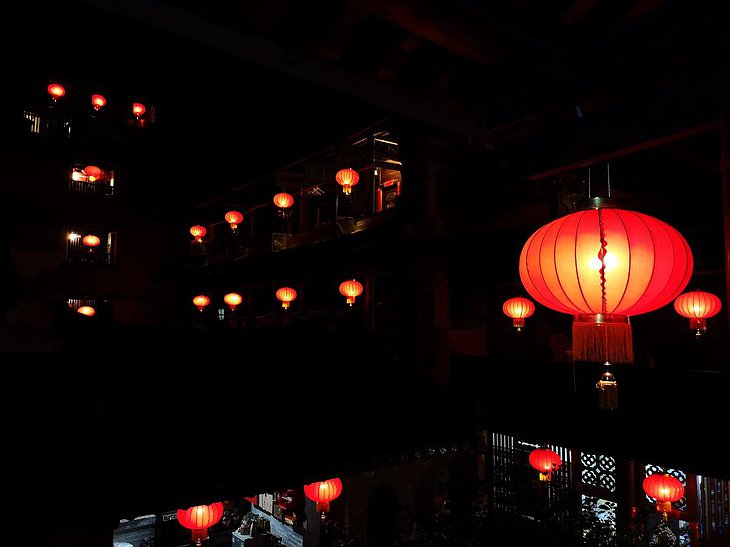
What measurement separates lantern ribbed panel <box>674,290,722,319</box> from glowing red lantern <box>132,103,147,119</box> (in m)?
18.4

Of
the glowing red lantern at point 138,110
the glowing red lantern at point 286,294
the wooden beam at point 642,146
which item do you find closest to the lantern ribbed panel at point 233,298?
the glowing red lantern at point 286,294

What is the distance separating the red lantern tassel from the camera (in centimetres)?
368

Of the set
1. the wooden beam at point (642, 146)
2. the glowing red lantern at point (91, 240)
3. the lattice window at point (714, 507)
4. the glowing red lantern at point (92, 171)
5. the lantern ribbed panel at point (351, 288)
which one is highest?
the glowing red lantern at point (92, 171)

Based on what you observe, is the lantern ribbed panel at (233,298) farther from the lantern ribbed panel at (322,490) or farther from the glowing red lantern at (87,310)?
the lantern ribbed panel at (322,490)

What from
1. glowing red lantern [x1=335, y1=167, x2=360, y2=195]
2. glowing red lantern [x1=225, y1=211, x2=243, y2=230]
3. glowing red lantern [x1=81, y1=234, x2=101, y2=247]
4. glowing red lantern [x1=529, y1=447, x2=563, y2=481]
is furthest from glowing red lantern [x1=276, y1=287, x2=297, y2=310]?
glowing red lantern [x1=529, y1=447, x2=563, y2=481]

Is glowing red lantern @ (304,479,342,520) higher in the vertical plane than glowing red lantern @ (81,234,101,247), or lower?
lower

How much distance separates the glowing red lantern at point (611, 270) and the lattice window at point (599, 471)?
351 inches

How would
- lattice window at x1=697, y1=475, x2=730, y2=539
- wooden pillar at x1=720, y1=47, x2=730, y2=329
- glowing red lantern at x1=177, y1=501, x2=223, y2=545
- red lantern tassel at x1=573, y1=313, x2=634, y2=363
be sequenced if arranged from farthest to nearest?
A: lattice window at x1=697, y1=475, x2=730, y2=539 → glowing red lantern at x1=177, y1=501, x2=223, y2=545 → red lantern tassel at x1=573, y1=313, x2=634, y2=363 → wooden pillar at x1=720, y1=47, x2=730, y2=329

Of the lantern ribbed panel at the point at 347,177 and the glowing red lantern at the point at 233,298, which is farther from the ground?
the lantern ribbed panel at the point at 347,177

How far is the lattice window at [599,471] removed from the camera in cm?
1121

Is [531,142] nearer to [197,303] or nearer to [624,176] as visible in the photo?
[624,176]

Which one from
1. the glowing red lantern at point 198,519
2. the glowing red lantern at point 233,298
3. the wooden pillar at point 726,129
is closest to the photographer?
the wooden pillar at point 726,129

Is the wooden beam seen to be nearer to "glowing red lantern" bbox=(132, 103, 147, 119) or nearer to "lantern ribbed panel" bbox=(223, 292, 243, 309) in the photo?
"lantern ribbed panel" bbox=(223, 292, 243, 309)

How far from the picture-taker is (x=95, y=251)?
16.1 m
